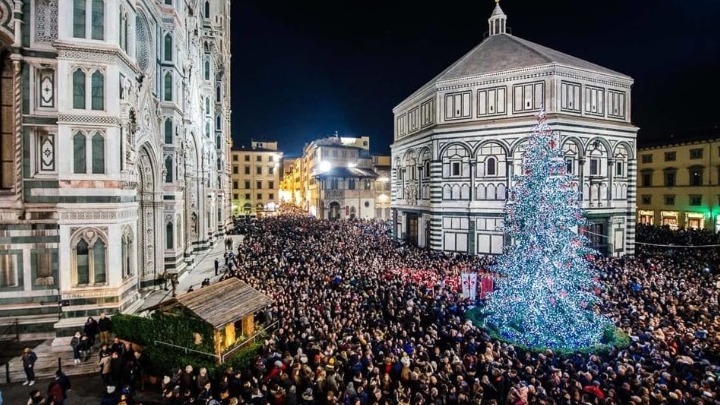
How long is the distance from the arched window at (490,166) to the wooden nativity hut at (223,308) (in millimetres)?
24207

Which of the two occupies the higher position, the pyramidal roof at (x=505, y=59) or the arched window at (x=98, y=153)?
the pyramidal roof at (x=505, y=59)

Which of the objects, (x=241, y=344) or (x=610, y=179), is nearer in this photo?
(x=241, y=344)

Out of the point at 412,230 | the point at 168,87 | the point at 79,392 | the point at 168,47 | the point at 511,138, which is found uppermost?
the point at 168,47

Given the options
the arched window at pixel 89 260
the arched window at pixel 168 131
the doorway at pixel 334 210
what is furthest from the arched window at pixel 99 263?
the doorway at pixel 334 210

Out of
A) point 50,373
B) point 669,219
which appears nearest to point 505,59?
point 669,219

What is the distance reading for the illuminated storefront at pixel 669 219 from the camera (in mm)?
48763

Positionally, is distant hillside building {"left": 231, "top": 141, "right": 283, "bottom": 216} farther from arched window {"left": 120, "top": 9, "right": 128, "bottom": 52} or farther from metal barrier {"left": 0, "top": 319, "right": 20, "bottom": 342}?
metal barrier {"left": 0, "top": 319, "right": 20, "bottom": 342}

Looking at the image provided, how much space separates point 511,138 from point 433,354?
23751 millimetres

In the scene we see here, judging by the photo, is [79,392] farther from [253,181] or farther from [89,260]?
[253,181]

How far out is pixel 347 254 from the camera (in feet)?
91.7

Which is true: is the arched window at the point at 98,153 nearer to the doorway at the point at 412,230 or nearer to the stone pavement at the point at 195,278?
the stone pavement at the point at 195,278

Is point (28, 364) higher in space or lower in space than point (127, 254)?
lower

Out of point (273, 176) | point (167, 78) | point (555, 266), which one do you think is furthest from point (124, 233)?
point (273, 176)

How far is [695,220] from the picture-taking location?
46219mm
